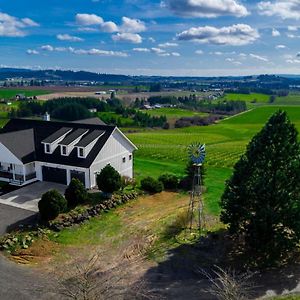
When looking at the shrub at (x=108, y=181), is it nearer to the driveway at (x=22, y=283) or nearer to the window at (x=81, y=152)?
the window at (x=81, y=152)

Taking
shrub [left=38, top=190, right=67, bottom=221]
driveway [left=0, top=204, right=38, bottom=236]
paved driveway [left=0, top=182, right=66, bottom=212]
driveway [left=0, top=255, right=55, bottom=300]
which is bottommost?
driveway [left=0, top=255, right=55, bottom=300]

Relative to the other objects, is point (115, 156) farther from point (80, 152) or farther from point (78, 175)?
point (78, 175)

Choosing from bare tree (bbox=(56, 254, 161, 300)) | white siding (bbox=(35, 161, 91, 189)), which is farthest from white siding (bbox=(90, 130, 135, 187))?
bare tree (bbox=(56, 254, 161, 300))

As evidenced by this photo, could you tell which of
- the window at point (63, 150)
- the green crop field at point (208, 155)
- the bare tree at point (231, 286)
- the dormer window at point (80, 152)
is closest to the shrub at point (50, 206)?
the dormer window at point (80, 152)

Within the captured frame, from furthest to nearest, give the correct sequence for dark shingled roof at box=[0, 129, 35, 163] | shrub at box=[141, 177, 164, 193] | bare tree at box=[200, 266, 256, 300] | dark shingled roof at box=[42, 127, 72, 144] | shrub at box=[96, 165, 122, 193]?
1. dark shingled roof at box=[42, 127, 72, 144]
2. dark shingled roof at box=[0, 129, 35, 163]
3. shrub at box=[141, 177, 164, 193]
4. shrub at box=[96, 165, 122, 193]
5. bare tree at box=[200, 266, 256, 300]

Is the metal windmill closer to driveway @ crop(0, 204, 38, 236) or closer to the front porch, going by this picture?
driveway @ crop(0, 204, 38, 236)

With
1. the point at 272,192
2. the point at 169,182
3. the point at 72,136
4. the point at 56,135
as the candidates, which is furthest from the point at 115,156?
the point at 272,192
